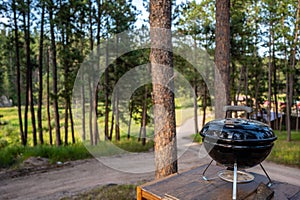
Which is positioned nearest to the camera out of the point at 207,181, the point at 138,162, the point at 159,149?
the point at 207,181

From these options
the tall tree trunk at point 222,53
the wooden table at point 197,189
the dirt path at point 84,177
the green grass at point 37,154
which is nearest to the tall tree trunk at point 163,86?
the wooden table at point 197,189

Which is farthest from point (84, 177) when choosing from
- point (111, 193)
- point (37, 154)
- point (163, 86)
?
point (163, 86)

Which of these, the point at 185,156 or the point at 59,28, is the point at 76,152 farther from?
the point at 59,28

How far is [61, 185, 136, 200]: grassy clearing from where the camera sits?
3155 mm

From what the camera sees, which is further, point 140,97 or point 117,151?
point 140,97

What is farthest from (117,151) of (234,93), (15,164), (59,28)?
(234,93)

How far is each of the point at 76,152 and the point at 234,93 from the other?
7.28m

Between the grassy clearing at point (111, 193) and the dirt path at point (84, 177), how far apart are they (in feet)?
0.97

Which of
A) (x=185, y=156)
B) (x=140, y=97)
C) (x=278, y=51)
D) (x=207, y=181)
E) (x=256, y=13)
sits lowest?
(x=185, y=156)

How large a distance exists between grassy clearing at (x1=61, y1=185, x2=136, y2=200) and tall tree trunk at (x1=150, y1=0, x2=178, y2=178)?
2.96 feet

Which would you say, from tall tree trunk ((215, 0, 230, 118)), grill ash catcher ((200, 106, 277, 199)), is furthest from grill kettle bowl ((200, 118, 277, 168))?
tall tree trunk ((215, 0, 230, 118))

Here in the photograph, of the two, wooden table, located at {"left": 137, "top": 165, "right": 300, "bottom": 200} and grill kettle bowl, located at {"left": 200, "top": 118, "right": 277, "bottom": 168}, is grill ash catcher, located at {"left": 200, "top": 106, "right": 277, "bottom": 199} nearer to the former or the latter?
grill kettle bowl, located at {"left": 200, "top": 118, "right": 277, "bottom": 168}

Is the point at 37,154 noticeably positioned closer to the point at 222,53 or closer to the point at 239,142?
the point at 222,53

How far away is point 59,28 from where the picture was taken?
6.71 meters
